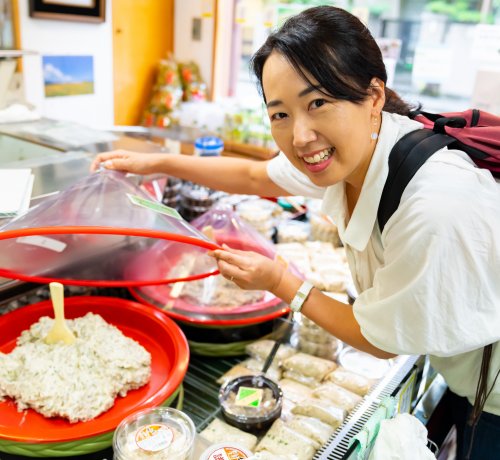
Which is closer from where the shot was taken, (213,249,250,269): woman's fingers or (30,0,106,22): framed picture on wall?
(213,249,250,269): woman's fingers

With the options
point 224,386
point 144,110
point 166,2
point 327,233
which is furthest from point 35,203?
point 166,2

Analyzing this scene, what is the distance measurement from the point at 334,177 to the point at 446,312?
34cm

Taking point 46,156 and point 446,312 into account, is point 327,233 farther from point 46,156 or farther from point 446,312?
point 446,312

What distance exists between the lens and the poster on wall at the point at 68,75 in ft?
11.1

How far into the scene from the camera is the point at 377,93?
1.01 metres

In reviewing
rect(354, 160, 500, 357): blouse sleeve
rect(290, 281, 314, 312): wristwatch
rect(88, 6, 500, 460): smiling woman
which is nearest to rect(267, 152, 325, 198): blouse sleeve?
rect(88, 6, 500, 460): smiling woman

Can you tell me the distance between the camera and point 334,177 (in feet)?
3.34

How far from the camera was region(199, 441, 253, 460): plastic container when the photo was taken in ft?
3.02

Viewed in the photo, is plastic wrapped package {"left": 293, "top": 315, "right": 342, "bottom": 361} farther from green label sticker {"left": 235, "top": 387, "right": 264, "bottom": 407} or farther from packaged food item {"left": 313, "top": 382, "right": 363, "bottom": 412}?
green label sticker {"left": 235, "top": 387, "right": 264, "bottom": 407}

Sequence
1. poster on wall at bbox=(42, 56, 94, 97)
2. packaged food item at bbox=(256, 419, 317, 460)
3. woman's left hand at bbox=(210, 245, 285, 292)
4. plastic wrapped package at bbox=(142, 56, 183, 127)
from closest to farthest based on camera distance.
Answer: packaged food item at bbox=(256, 419, 317, 460), woman's left hand at bbox=(210, 245, 285, 292), poster on wall at bbox=(42, 56, 94, 97), plastic wrapped package at bbox=(142, 56, 183, 127)

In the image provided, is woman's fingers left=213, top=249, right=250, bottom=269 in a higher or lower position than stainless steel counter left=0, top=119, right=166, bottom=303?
lower

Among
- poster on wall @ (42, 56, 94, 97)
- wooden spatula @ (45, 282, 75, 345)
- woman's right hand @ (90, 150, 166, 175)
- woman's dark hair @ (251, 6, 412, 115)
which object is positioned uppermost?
woman's dark hair @ (251, 6, 412, 115)

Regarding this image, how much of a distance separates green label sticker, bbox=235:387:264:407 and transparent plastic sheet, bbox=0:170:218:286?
1.01 feet

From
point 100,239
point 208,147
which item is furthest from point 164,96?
point 100,239
